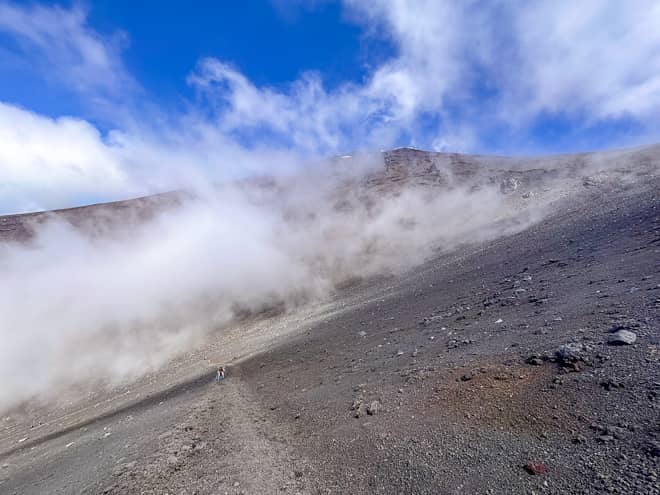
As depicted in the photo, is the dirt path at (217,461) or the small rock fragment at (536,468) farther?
the dirt path at (217,461)

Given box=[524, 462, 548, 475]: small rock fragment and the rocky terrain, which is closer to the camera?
box=[524, 462, 548, 475]: small rock fragment

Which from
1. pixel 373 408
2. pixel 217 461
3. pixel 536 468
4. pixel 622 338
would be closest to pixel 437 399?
pixel 373 408

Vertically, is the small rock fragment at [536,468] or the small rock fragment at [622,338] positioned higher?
the small rock fragment at [622,338]

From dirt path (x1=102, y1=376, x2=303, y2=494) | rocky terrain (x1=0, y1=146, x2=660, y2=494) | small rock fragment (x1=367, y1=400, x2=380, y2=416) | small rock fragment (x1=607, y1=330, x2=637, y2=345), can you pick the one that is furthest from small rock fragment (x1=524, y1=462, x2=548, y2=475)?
dirt path (x1=102, y1=376, x2=303, y2=494)

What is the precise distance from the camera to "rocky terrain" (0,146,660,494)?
13.0 ft

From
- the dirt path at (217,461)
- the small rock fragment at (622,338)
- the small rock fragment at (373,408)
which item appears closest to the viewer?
the small rock fragment at (622,338)

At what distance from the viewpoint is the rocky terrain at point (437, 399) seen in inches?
156

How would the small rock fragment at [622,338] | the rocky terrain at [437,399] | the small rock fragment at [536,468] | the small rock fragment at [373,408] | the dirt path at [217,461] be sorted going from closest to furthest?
1. the small rock fragment at [536,468]
2. the rocky terrain at [437,399]
3. the small rock fragment at [622,338]
4. the dirt path at [217,461]
5. the small rock fragment at [373,408]

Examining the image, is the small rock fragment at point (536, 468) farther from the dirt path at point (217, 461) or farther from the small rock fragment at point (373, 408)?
the dirt path at point (217, 461)

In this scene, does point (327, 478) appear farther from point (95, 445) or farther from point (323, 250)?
point (323, 250)

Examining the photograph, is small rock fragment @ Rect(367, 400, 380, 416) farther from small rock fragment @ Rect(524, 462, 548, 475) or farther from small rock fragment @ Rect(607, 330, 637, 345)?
small rock fragment @ Rect(607, 330, 637, 345)

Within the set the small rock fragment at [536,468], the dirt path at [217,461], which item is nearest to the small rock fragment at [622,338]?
the small rock fragment at [536,468]

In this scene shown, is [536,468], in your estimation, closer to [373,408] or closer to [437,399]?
[437,399]

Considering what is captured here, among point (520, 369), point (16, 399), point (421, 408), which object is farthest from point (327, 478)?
point (16, 399)
